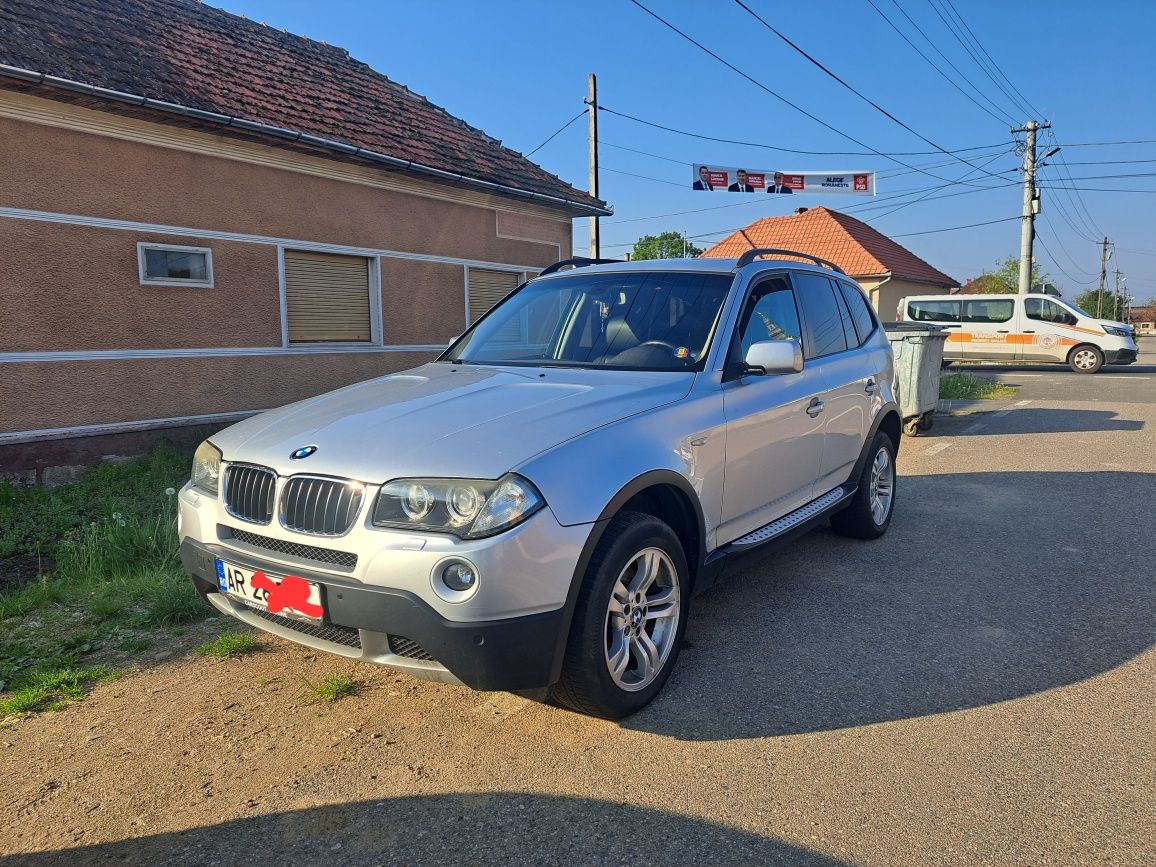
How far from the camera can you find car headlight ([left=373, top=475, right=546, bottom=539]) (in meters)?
2.54

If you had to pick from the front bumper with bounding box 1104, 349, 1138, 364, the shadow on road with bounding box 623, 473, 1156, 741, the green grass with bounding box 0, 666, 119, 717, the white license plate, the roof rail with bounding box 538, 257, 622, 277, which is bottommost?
the shadow on road with bounding box 623, 473, 1156, 741

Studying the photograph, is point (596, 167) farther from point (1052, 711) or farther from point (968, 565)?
point (1052, 711)

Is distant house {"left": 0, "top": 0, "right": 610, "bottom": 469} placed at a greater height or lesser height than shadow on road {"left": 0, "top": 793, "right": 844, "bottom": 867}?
greater

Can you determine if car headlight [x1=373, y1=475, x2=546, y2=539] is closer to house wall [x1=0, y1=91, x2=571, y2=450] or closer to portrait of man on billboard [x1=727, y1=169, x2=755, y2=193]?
house wall [x1=0, y1=91, x2=571, y2=450]

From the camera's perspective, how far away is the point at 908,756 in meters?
2.80

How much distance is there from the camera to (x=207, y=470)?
10.9 feet

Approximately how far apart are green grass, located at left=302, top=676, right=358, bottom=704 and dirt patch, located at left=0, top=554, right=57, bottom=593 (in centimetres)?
247

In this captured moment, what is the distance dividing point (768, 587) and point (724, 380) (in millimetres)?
1502

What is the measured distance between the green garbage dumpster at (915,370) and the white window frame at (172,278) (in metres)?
8.10

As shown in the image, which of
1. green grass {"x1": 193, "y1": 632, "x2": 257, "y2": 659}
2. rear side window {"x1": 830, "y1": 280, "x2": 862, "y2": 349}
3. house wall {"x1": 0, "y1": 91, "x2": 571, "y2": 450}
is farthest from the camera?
house wall {"x1": 0, "y1": 91, "x2": 571, "y2": 450}

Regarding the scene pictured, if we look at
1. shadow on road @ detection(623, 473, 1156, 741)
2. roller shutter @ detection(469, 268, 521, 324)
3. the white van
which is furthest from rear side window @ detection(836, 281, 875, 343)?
the white van

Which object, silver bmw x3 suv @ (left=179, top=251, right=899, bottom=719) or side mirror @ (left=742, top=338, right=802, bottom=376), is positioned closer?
silver bmw x3 suv @ (left=179, top=251, right=899, bottom=719)

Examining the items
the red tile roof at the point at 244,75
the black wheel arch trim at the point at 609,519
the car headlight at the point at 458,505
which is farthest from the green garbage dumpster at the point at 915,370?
the car headlight at the point at 458,505

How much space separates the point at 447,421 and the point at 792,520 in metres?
2.11
